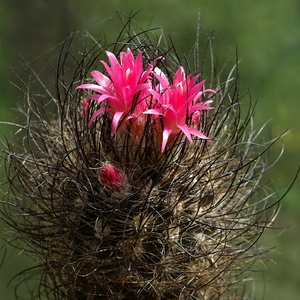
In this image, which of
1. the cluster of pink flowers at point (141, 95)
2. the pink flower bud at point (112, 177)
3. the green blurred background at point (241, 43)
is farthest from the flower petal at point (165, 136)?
the green blurred background at point (241, 43)

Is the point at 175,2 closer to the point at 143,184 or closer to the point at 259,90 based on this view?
the point at 259,90

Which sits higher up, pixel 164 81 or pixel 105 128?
pixel 164 81

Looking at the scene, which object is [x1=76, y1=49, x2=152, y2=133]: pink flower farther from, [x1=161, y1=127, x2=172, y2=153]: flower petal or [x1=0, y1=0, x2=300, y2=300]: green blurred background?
[x1=0, y1=0, x2=300, y2=300]: green blurred background

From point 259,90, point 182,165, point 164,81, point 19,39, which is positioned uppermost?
point 259,90

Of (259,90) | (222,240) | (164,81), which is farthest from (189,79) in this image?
(259,90)

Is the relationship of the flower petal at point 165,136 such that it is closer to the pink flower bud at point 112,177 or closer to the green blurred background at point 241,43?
the pink flower bud at point 112,177
